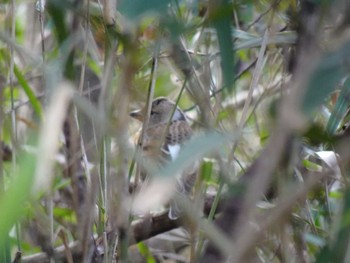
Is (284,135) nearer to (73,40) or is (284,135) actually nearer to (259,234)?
(259,234)

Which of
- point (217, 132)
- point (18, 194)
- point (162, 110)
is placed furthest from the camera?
point (162, 110)

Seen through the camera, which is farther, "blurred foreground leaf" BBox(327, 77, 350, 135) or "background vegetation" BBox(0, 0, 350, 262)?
"blurred foreground leaf" BBox(327, 77, 350, 135)

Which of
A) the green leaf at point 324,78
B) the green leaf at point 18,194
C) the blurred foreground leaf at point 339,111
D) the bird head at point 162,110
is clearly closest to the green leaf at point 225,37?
the green leaf at point 324,78

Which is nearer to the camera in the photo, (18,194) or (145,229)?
(18,194)

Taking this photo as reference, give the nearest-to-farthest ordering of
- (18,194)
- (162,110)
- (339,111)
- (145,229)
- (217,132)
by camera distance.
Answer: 1. (18,194)
2. (217,132)
3. (339,111)
4. (145,229)
5. (162,110)

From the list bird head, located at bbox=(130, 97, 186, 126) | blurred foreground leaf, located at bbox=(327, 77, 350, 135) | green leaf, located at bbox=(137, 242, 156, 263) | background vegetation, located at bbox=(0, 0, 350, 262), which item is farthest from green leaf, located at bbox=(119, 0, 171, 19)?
bird head, located at bbox=(130, 97, 186, 126)

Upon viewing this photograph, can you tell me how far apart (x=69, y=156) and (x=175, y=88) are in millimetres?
504

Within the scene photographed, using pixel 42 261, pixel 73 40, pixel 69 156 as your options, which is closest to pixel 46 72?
Result: pixel 73 40

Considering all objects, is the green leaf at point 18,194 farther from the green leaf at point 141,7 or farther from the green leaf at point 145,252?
the green leaf at point 145,252

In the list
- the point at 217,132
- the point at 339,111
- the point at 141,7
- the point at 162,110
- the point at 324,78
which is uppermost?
the point at 141,7

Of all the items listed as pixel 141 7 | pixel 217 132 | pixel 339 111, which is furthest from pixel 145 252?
pixel 141 7

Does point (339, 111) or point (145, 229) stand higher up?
point (339, 111)

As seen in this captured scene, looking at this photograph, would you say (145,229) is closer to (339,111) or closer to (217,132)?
(339,111)

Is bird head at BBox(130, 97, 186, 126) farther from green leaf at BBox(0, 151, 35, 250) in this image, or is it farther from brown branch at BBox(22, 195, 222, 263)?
green leaf at BBox(0, 151, 35, 250)
